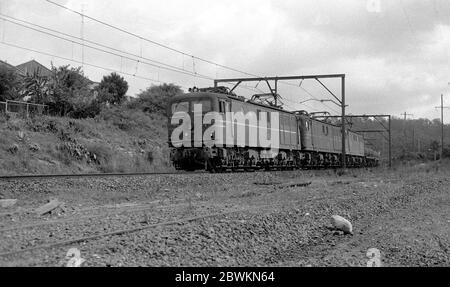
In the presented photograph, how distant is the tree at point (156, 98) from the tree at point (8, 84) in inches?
623

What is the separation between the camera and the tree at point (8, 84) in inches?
1273

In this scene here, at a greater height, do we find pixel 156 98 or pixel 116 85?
pixel 116 85

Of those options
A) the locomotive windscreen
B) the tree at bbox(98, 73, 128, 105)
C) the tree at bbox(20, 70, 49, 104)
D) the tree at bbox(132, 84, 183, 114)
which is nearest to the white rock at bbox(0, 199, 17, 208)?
the locomotive windscreen

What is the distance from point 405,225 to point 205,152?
1168 cm

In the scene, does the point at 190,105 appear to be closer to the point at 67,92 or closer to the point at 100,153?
the point at 100,153

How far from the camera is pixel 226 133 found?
21125mm

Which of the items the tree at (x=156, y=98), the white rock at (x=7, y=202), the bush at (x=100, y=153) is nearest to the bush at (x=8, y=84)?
the bush at (x=100, y=153)

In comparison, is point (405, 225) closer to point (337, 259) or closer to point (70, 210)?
point (337, 259)

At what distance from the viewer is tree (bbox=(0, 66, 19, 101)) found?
3234 centimetres

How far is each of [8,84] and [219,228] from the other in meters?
29.3

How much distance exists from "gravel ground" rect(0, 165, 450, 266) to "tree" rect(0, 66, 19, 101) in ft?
69.7

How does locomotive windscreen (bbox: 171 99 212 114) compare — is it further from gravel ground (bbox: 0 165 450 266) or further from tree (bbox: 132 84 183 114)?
tree (bbox: 132 84 183 114)

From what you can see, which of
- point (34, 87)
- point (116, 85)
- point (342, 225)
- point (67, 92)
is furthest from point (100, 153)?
point (116, 85)
